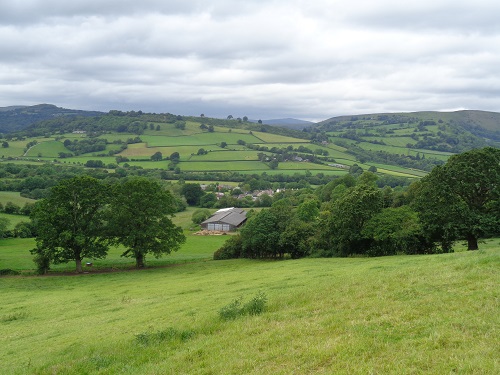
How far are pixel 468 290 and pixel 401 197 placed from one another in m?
66.2

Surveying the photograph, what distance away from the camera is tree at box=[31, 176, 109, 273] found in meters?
51.7

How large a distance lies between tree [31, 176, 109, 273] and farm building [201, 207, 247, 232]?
186 feet

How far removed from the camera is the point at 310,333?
13.5 m

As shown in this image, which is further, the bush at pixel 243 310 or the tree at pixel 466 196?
the tree at pixel 466 196

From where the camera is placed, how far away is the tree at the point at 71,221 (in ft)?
170

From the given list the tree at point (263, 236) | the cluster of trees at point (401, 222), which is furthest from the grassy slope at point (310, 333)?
the tree at point (263, 236)

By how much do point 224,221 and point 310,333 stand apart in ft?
323

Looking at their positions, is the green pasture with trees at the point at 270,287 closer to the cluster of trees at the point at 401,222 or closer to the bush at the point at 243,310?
the bush at the point at 243,310

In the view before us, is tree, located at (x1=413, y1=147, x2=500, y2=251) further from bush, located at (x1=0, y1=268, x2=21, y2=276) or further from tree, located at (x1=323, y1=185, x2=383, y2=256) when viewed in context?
bush, located at (x1=0, y1=268, x2=21, y2=276)

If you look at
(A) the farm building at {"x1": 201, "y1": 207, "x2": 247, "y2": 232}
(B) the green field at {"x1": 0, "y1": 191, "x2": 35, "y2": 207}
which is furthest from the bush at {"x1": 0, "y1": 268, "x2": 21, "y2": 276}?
(B) the green field at {"x1": 0, "y1": 191, "x2": 35, "y2": 207}

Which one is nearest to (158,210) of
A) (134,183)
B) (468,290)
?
(134,183)

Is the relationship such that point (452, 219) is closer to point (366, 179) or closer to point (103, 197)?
point (103, 197)

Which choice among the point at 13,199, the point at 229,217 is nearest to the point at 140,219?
the point at 229,217

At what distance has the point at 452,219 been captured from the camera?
39.3 m
